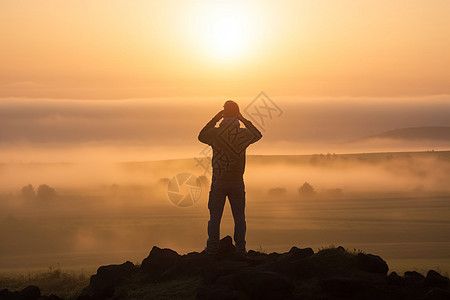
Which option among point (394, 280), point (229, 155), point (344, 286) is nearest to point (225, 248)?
point (229, 155)

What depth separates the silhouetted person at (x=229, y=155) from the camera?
1534 cm

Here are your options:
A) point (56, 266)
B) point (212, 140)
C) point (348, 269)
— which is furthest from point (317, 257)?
point (56, 266)

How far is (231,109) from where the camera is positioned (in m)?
15.2

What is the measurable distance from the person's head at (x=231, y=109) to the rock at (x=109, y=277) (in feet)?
14.4

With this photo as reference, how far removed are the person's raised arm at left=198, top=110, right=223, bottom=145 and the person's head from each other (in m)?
0.30

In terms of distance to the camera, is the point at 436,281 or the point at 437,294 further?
the point at 436,281

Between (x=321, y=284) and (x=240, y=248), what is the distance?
3.05 meters

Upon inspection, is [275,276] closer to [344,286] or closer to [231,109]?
[344,286]

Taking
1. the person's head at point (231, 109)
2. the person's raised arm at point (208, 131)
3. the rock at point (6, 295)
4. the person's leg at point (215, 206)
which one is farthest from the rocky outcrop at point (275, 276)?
the person's head at point (231, 109)

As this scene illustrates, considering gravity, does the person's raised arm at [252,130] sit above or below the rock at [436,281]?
above

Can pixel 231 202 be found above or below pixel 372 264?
above

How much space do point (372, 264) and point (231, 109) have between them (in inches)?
169

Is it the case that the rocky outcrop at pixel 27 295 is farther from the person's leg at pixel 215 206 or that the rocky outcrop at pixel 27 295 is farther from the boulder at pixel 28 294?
the person's leg at pixel 215 206

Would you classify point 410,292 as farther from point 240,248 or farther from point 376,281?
point 240,248
